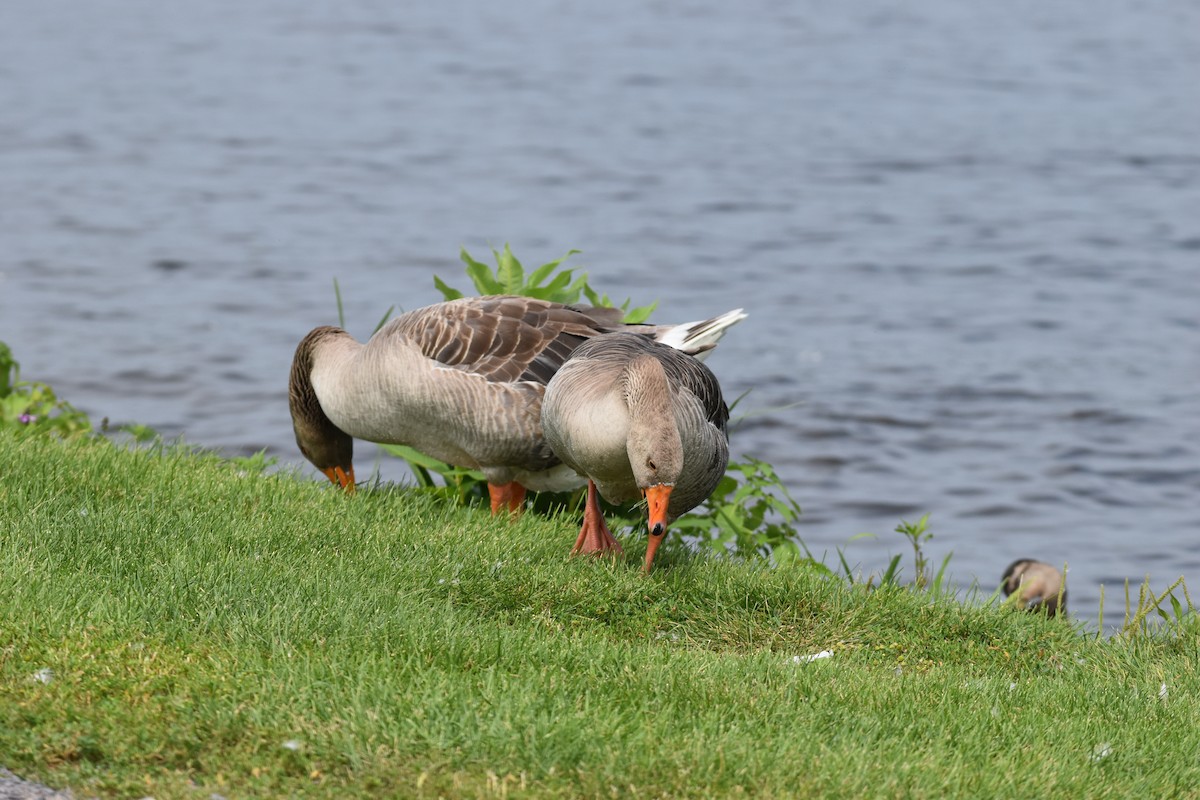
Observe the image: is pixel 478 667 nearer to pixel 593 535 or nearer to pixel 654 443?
pixel 654 443

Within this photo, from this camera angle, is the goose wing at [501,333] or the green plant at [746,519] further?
the green plant at [746,519]

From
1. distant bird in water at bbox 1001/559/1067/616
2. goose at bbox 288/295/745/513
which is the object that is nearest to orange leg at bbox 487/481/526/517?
goose at bbox 288/295/745/513

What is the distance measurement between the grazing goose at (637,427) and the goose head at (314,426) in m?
1.63

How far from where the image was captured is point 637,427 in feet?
18.2

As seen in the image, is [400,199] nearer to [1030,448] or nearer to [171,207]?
[171,207]

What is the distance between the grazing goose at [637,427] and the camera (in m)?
5.58

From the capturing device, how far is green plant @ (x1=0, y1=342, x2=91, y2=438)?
8.48 metres

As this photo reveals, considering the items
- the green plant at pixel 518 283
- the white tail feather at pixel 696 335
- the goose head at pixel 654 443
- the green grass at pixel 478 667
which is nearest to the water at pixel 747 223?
the green plant at pixel 518 283

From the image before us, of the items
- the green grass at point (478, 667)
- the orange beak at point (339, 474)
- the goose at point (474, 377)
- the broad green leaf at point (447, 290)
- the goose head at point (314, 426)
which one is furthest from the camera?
the broad green leaf at point (447, 290)

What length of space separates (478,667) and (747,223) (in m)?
14.3

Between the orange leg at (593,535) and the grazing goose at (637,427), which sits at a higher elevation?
the grazing goose at (637,427)

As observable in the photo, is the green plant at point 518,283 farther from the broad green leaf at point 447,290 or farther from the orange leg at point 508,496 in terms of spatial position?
the orange leg at point 508,496

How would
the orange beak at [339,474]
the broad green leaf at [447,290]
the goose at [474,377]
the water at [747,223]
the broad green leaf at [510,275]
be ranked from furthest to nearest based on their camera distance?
the water at [747,223] → the broad green leaf at [510,275] → the broad green leaf at [447,290] → the orange beak at [339,474] → the goose at [474,377]

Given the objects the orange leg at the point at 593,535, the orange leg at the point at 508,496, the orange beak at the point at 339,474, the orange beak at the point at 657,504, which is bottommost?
the orange beak at the point at 339,474
